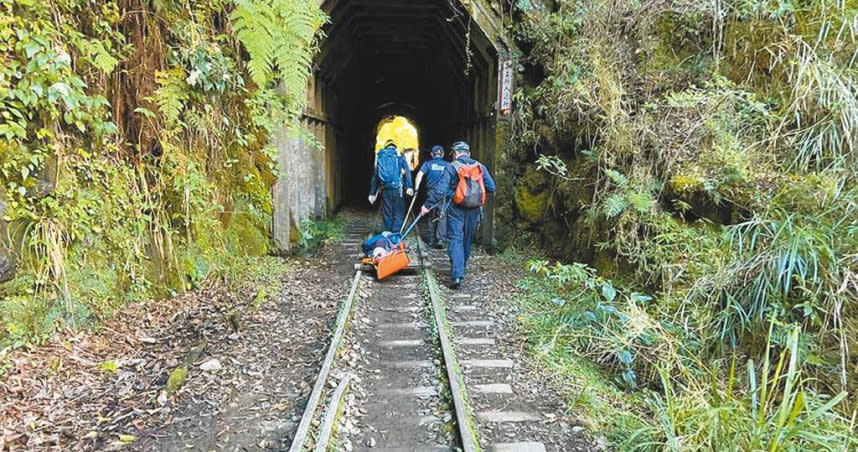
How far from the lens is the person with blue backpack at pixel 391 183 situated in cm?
889

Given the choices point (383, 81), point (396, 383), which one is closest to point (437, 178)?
point (396, 383)

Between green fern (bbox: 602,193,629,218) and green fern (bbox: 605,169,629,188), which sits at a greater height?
green fern (bbox: 605,169,629,188)

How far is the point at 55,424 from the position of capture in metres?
3.07

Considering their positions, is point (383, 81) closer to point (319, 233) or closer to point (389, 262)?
point (319, 233)

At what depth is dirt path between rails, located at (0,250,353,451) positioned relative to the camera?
10.0ft

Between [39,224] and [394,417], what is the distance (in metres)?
3.01


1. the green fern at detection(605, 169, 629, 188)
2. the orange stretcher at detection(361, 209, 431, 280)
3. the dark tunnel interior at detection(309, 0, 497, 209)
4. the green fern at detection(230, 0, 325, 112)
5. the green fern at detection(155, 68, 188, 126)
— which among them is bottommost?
the orange stretcher at detection(361, 209, 431, 280)

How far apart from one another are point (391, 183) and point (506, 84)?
268cm

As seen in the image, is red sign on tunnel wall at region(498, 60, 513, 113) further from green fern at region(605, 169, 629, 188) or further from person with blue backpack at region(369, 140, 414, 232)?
green fern at region(605, 169, 629, 188)

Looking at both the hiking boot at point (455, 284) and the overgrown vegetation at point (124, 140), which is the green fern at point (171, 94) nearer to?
the overgrown vegetation at point (124, 140)

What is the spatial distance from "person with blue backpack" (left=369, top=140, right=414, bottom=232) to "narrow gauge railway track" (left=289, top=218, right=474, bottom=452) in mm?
3084

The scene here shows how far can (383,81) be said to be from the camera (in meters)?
18.0

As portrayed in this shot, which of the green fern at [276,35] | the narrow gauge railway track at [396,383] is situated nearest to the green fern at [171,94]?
the green fern at [276,35]

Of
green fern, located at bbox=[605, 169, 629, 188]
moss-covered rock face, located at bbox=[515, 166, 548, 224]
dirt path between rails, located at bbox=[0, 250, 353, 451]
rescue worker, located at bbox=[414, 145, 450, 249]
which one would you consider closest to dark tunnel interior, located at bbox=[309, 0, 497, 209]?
moss-covered rock face, located at bbox=[515, 166, 548, 224]
